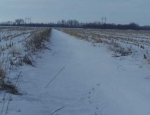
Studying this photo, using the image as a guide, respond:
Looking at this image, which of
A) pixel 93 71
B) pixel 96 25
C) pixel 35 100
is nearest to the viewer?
pixel 35 100

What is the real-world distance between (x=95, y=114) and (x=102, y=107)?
1.90ft

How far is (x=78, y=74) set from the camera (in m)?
9.45

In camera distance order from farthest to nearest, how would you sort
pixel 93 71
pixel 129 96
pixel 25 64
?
pixel 93 71 < pixel 25 64 < pixel 129 96

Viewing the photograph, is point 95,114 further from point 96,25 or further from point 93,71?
point 96,25

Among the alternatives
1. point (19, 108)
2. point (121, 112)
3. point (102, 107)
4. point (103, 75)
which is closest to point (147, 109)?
point (121, 112)

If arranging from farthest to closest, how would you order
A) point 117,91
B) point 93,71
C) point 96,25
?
point 96,25 < point 93,71 < point 117,91

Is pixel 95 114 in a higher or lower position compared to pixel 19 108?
lower

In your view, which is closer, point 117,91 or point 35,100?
point 35,100

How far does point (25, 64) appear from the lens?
907 centimetres

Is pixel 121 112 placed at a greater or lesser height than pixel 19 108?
lesser

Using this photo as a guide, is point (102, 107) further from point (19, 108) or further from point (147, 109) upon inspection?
point (19, 108)

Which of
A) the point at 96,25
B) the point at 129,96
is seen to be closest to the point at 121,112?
the point at 129,96

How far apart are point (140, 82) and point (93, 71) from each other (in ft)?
8.85

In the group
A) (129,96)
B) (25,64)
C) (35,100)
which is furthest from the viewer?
(25,64)
